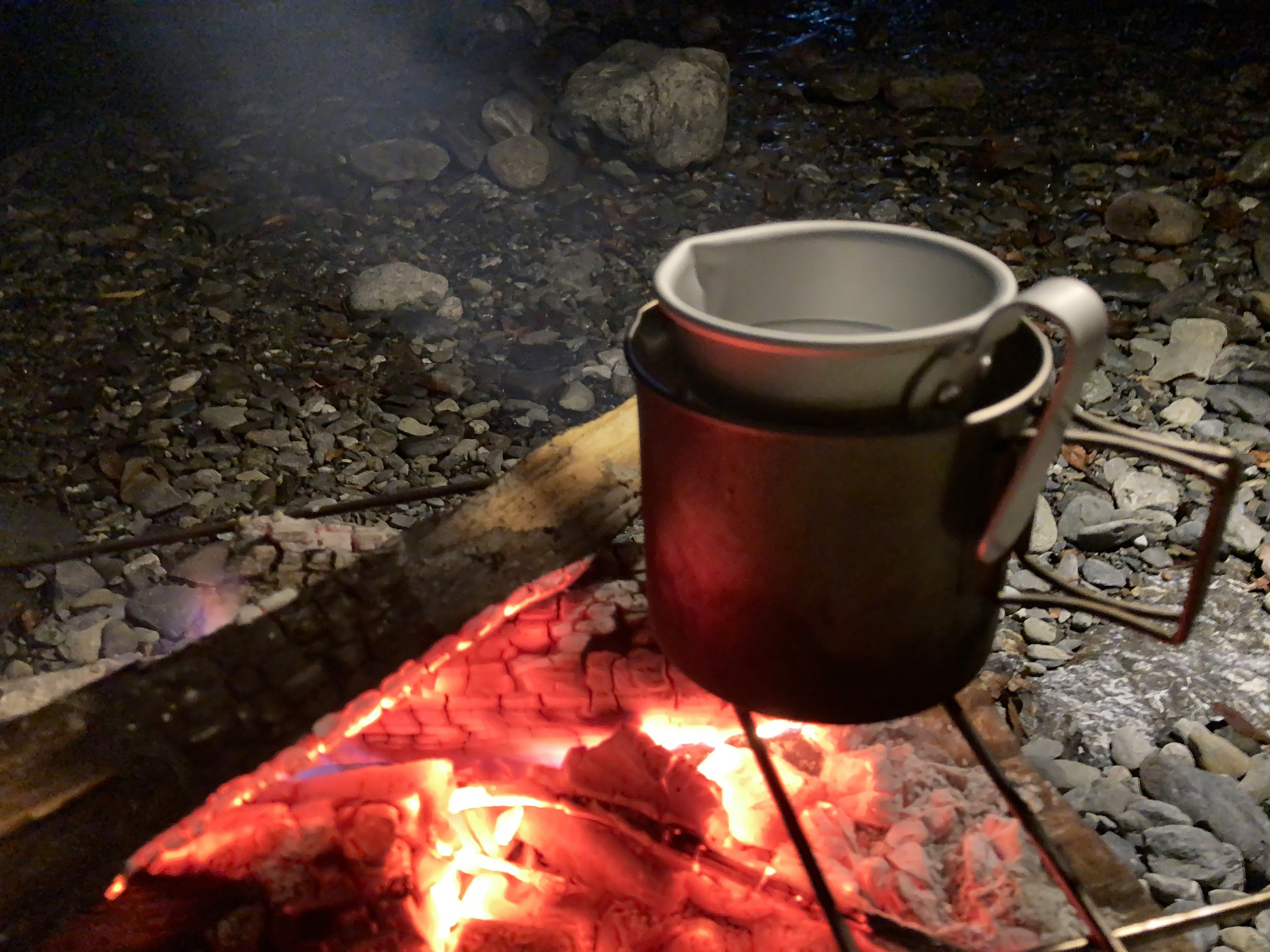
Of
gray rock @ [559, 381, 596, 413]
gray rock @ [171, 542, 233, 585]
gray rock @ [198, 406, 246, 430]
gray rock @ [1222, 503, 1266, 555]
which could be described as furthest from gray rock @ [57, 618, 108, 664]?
gray rock @ [1222, 503, 1266, 555]

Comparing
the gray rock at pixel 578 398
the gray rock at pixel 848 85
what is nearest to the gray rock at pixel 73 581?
the gray rock at pixel 578 398

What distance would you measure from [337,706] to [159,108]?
4.12 m

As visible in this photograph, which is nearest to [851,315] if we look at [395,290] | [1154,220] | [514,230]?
[395,290]

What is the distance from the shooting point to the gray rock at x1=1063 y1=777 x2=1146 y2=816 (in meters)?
1.48

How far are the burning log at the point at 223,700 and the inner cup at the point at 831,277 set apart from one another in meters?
0.53

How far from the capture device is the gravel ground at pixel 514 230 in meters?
2.25

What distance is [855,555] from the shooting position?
0.92 m

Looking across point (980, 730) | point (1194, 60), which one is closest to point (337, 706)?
point (980, 730)

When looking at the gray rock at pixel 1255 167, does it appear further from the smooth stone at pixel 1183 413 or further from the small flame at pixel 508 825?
the small flame at pixel 508 825

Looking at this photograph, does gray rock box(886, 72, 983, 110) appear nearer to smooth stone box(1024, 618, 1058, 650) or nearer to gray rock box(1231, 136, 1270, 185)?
gray rock box(1231, 136, 1270, 185)

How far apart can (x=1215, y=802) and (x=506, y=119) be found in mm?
→ 3351

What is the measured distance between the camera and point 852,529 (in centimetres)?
91

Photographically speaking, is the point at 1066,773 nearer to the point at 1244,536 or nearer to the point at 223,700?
the point at 1244,536

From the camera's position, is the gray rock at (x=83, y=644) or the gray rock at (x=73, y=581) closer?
the gray rock at (x=83, y=644)
